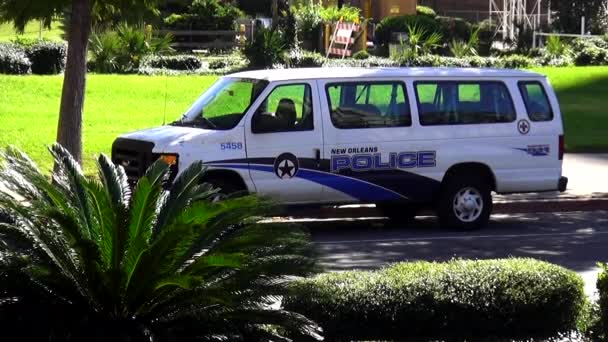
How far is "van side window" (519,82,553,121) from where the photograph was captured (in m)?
14.6

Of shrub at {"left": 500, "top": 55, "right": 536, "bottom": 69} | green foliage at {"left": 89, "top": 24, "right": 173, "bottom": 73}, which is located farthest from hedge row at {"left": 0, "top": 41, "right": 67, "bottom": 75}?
shrub at {"left": 500, "top": 55, "right": 536, "bottom": 69}

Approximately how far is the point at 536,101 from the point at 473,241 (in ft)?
7.10

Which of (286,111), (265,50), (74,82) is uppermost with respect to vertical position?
(265,50)

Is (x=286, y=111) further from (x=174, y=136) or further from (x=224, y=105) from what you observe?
(x=174, y=136)

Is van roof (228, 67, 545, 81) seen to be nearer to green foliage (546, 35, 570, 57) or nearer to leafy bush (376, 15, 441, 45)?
green foliage (546, 35, 570, 57)

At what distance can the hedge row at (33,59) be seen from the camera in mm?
26922

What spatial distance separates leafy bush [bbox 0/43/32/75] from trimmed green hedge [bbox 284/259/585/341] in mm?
20340

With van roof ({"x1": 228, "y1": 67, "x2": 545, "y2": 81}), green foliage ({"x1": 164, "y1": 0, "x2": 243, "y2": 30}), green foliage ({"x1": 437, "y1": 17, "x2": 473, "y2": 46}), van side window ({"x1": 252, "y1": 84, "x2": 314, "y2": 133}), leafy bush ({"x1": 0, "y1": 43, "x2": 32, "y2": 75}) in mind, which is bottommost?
van side window ({"x1": 252, "y1": 84, "x2": 314, "y2": 133})

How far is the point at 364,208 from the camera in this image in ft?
50.6

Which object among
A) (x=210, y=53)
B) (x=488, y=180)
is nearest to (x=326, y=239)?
(x=488, y=180)

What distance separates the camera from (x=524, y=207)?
16312 millimetres

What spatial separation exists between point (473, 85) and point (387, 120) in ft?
4.15

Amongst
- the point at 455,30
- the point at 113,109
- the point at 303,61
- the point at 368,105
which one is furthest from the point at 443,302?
the point at 455,30

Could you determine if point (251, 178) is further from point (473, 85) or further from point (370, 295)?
point (370, 295)
